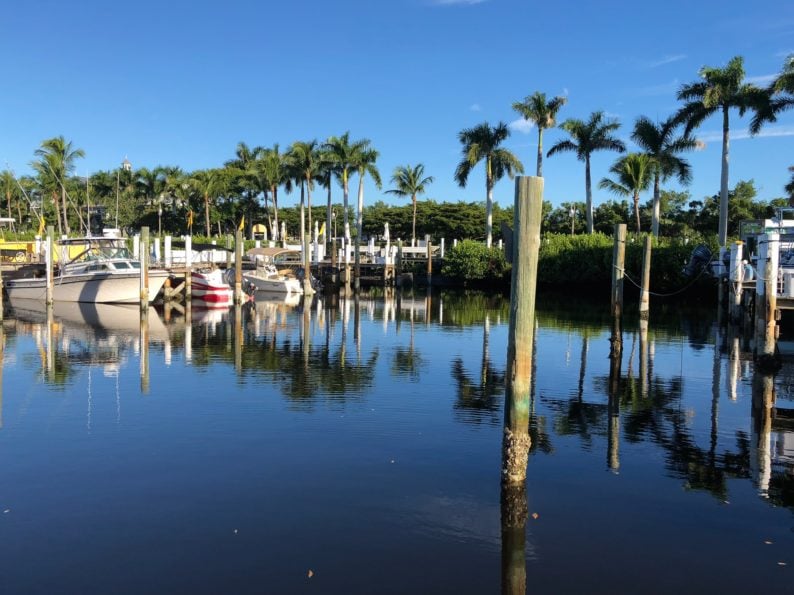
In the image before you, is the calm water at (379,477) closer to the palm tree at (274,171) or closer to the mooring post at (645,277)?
the mooring post at (645,277)

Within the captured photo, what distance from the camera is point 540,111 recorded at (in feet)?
186

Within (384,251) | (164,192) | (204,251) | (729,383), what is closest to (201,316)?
(204,251)

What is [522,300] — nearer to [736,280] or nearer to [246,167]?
[736,280]

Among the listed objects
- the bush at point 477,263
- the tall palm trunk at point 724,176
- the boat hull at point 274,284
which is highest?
the tall palm trunk at point 724,176

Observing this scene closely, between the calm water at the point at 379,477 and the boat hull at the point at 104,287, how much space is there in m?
16.1

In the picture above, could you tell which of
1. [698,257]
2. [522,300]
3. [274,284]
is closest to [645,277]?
[698,257]

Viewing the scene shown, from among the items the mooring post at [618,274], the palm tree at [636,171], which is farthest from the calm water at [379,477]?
the palm tree at [636,171]

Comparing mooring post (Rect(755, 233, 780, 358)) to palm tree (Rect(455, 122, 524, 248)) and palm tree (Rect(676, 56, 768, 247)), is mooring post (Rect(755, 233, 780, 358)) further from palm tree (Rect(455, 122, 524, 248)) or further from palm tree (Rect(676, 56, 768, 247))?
palm tree (Rect(455, 122, 524, 248))

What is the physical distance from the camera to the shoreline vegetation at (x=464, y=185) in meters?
45.8

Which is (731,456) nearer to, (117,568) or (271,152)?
(117,568)

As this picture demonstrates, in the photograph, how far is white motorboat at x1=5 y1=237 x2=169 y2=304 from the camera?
35.5 metres

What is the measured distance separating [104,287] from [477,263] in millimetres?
30039

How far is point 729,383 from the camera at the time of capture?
53.8 ft

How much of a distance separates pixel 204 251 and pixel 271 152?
78.8 feet
